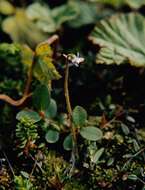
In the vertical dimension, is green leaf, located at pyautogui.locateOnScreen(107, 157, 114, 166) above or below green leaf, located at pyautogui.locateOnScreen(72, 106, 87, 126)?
below

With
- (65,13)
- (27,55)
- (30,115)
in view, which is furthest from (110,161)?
(65,13)

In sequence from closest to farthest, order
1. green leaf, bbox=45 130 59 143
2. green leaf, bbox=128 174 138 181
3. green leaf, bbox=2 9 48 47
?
green leaf, bbox=128 174 138 181, green leaf, bbox=45 130 59 143, green leaf, bbox=2 9 48 47

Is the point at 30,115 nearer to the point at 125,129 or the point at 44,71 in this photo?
the point at 44,71

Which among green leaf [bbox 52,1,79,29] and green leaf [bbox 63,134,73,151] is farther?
green leaf [bbox 52,1,79,29]

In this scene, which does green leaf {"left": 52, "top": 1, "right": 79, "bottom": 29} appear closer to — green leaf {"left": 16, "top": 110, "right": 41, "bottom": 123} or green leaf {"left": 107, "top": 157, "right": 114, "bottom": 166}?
green leaf {"left": 16, "top": 110, "right": 41, "bottom": 123}

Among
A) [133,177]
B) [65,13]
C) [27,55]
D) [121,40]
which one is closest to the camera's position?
[133,177]

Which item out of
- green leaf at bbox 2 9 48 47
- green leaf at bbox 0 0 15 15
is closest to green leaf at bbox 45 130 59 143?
green leaf at bbox 2 9 48 47

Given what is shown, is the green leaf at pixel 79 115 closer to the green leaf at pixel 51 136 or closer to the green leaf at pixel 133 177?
the green leaf at pixel 51 136
